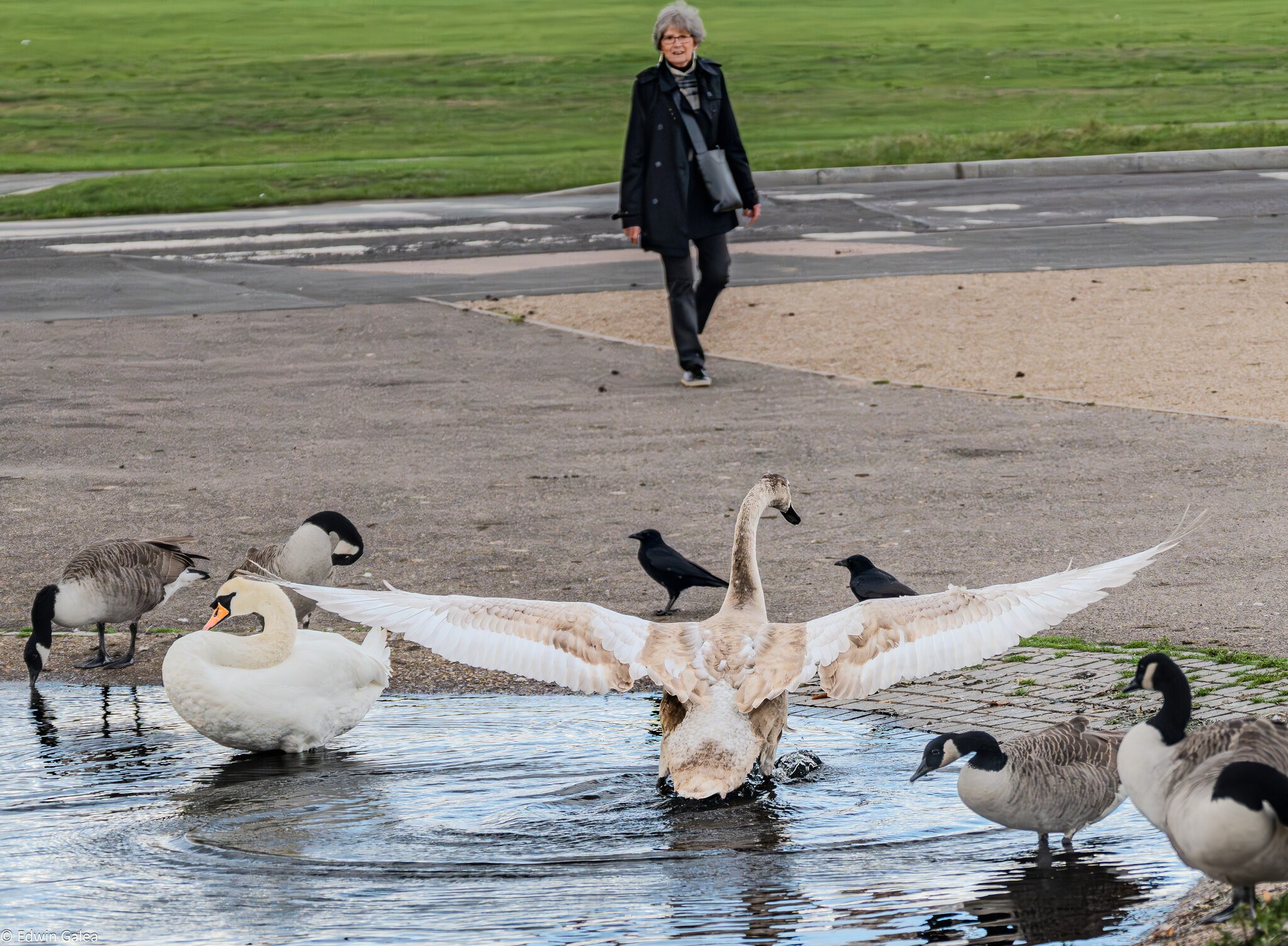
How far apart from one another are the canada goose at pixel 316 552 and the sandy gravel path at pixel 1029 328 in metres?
6.58

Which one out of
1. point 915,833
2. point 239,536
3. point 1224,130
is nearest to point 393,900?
point 915,833

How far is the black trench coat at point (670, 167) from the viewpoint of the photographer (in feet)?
43.2

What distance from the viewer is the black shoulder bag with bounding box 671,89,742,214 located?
1302cm

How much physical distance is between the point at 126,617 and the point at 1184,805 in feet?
16.6

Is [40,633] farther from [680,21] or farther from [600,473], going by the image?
[680,21]

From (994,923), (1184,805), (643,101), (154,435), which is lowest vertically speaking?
(994,923)

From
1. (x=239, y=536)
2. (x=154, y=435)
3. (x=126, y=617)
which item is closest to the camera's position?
(x=126, y=617)

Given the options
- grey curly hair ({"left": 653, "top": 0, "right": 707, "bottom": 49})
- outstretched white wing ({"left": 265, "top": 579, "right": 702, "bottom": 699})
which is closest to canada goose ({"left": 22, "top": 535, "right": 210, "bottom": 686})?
outstretched white wing ({"left": 265, "top": 579, "right": 702, "bottom": 699})

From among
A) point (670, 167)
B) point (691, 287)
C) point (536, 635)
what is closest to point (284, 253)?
point (691, 287)

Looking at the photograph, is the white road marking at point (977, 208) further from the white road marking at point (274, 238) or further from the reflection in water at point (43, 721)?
the reflection in water at point (43, 721)

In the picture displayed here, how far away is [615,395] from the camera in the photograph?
13.5 m

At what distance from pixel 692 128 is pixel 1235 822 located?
378 inches

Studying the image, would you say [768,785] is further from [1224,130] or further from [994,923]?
[1224,130]

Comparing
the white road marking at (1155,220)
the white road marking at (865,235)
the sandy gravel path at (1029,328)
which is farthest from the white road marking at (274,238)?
the white road marking at (1155,220)
